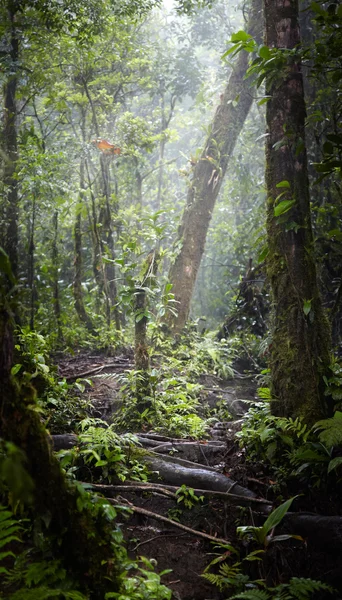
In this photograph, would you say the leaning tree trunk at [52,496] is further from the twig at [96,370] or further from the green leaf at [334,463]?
the twig at [96,370]

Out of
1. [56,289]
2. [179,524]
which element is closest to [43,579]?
[179,524]

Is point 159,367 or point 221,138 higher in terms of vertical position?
point 221,138

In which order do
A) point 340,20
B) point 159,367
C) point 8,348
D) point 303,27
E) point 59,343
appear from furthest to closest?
point 303,27 → point 59,343 → point 159,367 → point 340,20 → point 8,348

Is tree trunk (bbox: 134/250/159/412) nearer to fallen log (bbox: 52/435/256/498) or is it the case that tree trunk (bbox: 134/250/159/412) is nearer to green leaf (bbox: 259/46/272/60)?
fallen log (bbox: 52/435/256/498)

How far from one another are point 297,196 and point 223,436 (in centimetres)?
269

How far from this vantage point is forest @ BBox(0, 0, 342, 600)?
222 centimetres

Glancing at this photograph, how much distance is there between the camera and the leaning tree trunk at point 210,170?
902cm

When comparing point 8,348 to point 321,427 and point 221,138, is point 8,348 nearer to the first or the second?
point 321,427

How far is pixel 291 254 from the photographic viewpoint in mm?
4172

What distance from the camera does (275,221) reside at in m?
4.29

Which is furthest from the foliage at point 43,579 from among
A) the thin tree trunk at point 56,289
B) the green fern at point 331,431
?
the thin tree trunk at point 56,289

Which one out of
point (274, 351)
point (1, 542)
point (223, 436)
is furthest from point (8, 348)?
point (223, 436)

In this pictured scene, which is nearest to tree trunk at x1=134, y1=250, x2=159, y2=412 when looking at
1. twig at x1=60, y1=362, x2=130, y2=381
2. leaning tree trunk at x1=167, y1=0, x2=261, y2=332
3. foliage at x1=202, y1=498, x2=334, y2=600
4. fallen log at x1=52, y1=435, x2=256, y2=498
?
twig at x1=60, y1=362, x2=130, y2=381

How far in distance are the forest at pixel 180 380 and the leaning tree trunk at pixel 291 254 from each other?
0.6 inches
